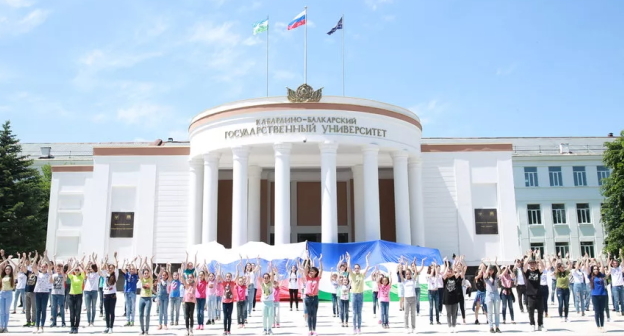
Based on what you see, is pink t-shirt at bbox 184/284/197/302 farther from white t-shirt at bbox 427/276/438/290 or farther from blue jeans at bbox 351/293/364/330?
white t-shirt at bbox 427/276/438/290

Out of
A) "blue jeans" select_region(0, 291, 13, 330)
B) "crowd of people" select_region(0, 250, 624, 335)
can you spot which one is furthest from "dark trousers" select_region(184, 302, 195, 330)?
"blue jeans" select_region(0, 291, 13, 330)

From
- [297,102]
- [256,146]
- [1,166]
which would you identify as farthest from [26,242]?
[297,102]

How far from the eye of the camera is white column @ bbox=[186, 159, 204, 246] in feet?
101

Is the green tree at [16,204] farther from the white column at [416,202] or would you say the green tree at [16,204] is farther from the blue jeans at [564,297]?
the blue jeans at [564,297]

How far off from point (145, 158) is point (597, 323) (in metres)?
27.4

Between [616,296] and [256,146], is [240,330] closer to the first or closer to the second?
[616,296]

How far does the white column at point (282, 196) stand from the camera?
27.2 metres

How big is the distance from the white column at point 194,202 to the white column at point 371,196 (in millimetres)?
9997

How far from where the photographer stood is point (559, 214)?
5050cm

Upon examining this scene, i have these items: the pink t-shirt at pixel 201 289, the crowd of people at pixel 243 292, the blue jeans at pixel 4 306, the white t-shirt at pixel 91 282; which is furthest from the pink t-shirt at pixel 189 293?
the blue jeans at pixel 4 306

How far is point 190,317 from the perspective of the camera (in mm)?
13305

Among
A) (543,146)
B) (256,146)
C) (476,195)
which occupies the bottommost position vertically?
(476,195)

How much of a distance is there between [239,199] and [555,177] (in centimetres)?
3603

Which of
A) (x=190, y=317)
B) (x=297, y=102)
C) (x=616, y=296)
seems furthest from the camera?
(x=297, y=102)
